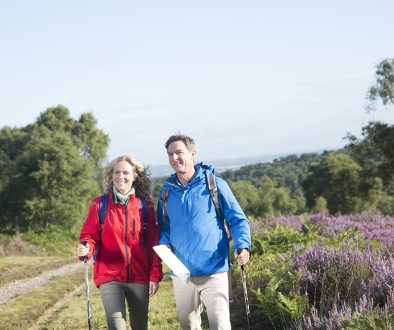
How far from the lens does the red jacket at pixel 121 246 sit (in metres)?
5.61

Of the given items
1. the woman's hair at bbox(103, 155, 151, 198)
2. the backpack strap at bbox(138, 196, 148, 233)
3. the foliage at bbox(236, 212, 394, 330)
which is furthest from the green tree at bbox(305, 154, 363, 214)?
the backpack strap at bbox(138, 196, 148, 233)

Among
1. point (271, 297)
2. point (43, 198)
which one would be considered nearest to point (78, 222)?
point (43, 198)

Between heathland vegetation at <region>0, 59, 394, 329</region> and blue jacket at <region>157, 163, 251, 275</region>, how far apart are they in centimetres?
116

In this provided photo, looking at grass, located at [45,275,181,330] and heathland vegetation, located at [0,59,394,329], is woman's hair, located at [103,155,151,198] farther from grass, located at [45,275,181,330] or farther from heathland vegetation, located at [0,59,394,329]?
grass, located at [45,275,181,330]

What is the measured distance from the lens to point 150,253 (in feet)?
19.0

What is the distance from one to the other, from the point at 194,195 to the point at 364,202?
60.1m

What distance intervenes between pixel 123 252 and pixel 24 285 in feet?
40.5

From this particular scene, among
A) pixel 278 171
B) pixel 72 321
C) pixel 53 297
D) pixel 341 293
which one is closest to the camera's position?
pixel 341 293

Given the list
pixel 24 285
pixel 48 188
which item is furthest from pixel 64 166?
pixel 24 285

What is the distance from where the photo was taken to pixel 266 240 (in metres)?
11.9

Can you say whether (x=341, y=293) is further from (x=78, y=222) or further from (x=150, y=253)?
(x=78, y=222)

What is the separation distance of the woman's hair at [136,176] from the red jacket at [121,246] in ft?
0.99

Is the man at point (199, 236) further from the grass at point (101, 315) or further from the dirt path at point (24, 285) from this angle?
the dirt path at point (24, 285)

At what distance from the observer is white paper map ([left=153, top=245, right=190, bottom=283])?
16.6ft
